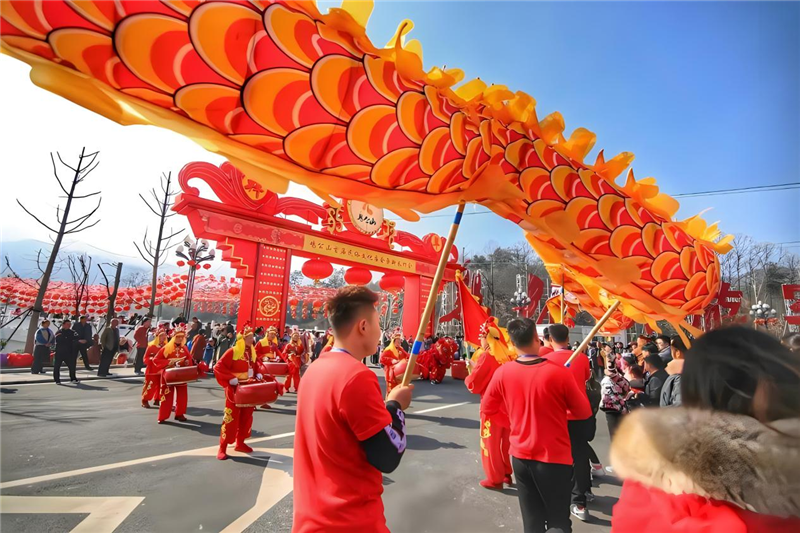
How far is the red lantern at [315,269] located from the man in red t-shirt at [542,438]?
10106mm

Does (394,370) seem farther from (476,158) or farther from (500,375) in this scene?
(476,158)

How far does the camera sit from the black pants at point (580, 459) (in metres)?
3.30

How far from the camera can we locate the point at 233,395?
15.1 feet

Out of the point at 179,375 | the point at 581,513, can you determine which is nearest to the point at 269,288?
the point at 179,375

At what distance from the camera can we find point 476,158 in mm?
2064

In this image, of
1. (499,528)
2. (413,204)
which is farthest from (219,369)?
(413,204)

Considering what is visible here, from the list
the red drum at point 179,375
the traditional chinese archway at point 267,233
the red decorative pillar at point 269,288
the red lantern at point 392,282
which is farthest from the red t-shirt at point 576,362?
the red lantern at point 392,282

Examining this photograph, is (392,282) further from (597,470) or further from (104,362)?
(597,470)

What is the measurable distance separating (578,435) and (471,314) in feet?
5.83

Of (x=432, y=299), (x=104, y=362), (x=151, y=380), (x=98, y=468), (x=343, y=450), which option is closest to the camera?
(x=343, y=450)

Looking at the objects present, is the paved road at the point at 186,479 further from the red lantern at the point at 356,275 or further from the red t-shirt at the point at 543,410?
the red lantern at the point at 356,275

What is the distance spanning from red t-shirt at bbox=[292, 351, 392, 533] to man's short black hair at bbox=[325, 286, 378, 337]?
7.6 inches

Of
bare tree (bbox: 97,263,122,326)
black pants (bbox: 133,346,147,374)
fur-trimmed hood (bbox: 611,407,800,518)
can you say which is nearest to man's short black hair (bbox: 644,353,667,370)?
fur-trimmed hood (bbox: 611,407,800,518)

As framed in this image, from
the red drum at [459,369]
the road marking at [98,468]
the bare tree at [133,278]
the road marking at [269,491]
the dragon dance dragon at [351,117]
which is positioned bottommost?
the road marking at [98,468]
